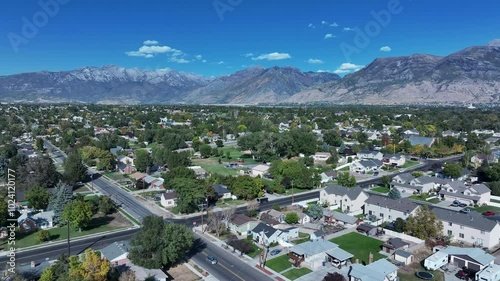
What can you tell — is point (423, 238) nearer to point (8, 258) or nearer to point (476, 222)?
point (476, 222)

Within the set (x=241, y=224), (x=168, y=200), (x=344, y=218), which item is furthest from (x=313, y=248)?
(x=168, y=200)

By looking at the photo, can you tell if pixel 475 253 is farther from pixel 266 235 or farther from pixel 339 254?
pixel 266 235

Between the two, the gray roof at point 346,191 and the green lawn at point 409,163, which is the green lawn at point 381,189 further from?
the green lawn at point 409,163

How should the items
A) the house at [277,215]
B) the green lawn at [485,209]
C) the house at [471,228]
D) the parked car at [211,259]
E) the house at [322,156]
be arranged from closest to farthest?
the parked car at [211,259]
the house at [471,228]
the house at [277,215]
the green lawn at [485,209]
the house at [322,156]

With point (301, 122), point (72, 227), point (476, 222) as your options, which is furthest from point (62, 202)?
point (301, 122)

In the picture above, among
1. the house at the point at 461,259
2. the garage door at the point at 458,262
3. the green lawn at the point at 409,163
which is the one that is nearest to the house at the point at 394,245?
the house at the point at 461,259

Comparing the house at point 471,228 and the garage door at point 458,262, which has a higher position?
the house at point 471,228
